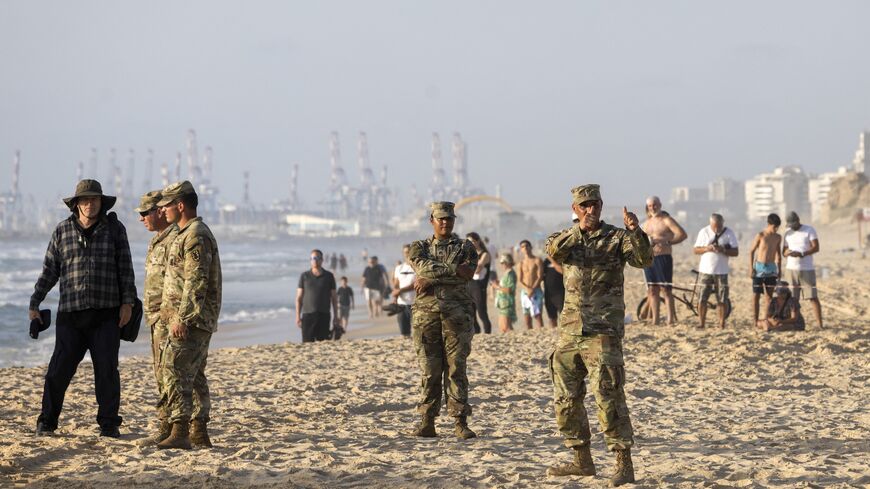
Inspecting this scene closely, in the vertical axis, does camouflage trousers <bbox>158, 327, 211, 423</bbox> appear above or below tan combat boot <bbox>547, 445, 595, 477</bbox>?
above

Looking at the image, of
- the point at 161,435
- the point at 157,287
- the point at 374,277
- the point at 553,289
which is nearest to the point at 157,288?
the point at 157,287

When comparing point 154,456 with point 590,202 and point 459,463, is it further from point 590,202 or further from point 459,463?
point 590,202

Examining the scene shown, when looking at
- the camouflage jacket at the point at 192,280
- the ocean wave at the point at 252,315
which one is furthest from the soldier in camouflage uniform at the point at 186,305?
the ocean wave at the point at 252,315

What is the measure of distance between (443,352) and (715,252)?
6.24m

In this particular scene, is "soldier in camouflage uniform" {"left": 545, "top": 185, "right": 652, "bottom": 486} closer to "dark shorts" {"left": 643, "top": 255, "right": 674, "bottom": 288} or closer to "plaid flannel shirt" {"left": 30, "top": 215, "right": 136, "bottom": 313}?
"plaid flannel shirt" {"left": 30, "top": 215, "right": 136, "bottom": 313}

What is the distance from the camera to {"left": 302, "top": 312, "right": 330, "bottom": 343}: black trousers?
13.4 m

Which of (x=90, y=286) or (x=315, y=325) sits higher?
(x=90, y=286)

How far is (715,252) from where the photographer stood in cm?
1238

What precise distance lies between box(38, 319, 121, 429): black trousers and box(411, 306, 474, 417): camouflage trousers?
182cm

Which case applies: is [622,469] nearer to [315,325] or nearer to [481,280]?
[481,280]

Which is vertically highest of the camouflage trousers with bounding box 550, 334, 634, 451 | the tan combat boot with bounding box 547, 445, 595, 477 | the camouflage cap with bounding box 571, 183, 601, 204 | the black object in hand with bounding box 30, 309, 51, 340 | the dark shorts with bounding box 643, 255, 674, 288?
the camouflage cap with bounding box 571, 183, 601, 204

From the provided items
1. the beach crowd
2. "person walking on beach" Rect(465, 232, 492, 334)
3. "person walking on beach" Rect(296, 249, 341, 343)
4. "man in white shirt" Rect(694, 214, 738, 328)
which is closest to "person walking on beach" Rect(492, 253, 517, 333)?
"person walking on beach" Rect(465, 232, 492, 334)

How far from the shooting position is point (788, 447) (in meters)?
6.66

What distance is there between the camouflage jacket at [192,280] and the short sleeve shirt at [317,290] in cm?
677
